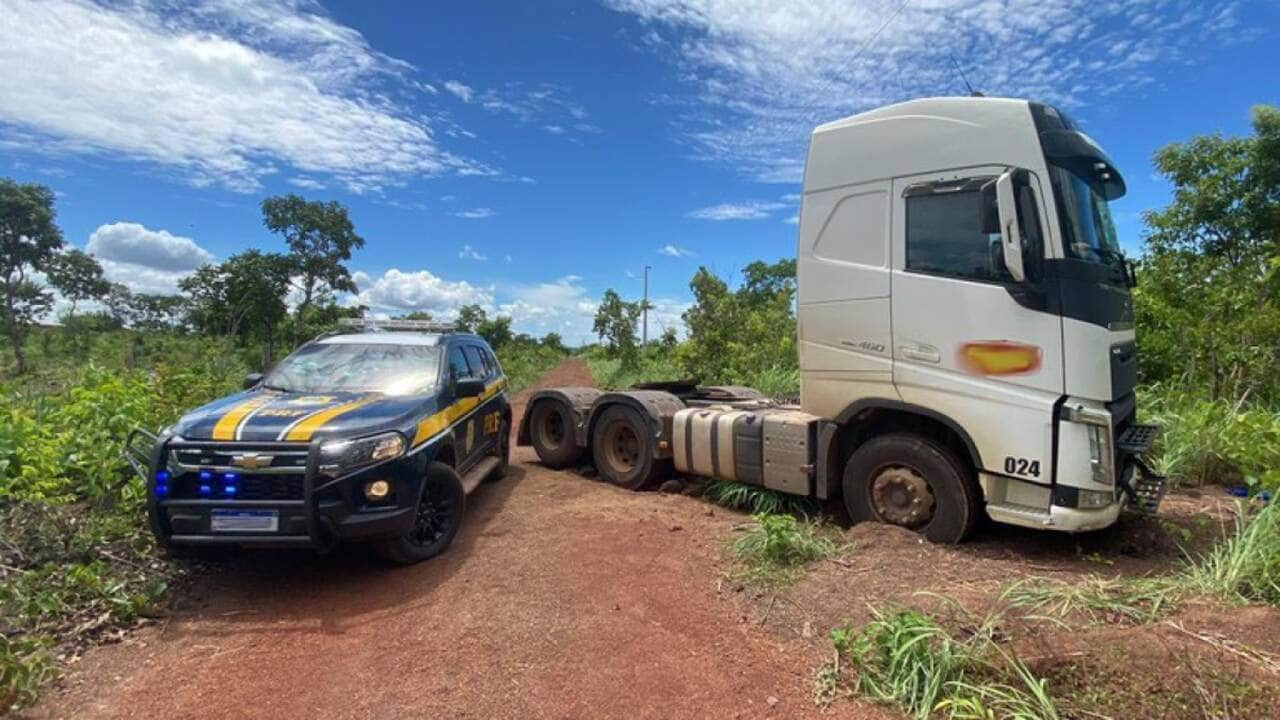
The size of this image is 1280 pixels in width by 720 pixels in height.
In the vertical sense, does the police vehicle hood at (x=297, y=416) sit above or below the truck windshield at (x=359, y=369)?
below

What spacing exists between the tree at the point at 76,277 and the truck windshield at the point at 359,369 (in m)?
23.7

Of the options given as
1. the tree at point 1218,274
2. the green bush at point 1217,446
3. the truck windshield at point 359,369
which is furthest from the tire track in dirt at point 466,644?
the tree at point 1218,274

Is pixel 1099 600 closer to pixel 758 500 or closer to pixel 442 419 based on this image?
pixel 758 500

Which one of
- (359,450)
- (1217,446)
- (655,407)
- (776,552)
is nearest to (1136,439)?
(776,552)

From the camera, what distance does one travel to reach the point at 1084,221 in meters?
4.77

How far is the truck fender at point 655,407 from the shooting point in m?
7.14

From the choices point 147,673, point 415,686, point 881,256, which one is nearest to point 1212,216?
point 881,256

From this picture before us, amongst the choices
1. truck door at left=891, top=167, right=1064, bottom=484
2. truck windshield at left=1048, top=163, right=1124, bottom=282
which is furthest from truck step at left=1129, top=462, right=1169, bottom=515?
truck windshield at left=1048, top=163, right=1124, bottom=282

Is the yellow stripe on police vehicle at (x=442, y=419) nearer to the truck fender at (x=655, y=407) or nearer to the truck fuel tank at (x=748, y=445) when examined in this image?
the truck fender at (x=655, y=407)

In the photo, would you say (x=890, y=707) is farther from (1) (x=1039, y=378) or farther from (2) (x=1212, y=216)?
(2) (x=1212, y=216)

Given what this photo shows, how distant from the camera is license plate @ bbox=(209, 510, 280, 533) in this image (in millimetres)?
4332

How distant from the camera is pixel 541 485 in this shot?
7.69 meters

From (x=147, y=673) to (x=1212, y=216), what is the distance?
16.3 m

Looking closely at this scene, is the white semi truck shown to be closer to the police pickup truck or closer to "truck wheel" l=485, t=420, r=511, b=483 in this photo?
the police pickup truck
